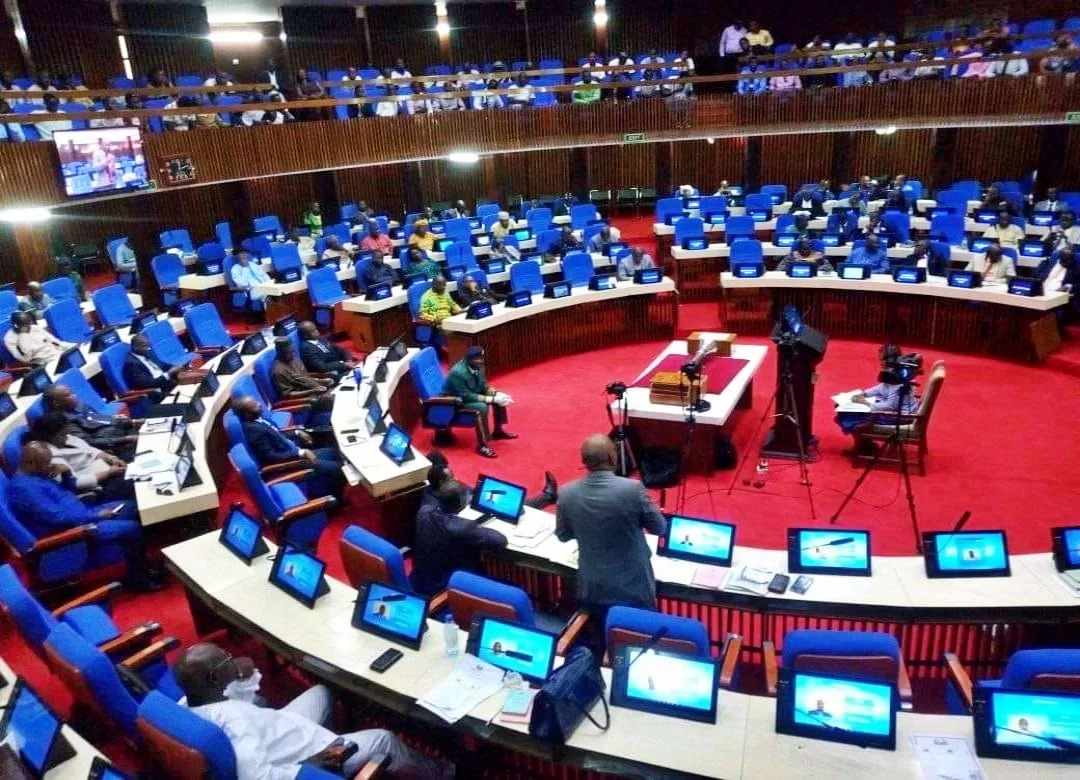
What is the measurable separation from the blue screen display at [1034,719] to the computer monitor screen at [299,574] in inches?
120

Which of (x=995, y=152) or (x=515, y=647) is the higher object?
(x=995, y=152)

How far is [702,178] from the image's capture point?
20.3 meters

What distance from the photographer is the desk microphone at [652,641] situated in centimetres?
332

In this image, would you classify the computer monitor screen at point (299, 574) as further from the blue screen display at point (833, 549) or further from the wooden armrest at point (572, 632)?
the blue screen display at point (833, 549)

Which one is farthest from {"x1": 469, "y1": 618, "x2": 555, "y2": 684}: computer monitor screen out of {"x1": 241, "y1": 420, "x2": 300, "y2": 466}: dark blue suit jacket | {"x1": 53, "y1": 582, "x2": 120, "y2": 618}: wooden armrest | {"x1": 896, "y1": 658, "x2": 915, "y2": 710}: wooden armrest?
{"x1": 241, "y1": 420, "x2": 300, "y2": 466}: dark blue suit jacket

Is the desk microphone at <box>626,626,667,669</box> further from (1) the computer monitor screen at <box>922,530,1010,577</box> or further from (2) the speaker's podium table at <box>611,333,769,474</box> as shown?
(2) the speaker's podium table at <box>611,333,769,474</box>

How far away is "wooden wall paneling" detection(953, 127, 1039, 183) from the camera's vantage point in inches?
651

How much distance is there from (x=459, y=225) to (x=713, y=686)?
11953 millimetres

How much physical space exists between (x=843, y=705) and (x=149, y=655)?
3265mm

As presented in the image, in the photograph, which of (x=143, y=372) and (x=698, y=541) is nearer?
(x=698, y=541)

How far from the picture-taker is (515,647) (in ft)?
11.8

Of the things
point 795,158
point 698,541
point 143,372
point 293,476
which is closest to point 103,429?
point 143,372

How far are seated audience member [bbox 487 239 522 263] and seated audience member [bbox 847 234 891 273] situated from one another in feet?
16.2

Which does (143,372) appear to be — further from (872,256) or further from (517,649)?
(872,256)
